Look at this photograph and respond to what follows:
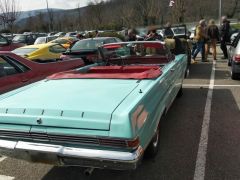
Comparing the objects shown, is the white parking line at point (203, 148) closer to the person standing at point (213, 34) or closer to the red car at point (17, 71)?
the red car at point (17, 71)

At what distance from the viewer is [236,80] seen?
9.32m

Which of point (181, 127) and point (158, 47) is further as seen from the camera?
point (158, 47)

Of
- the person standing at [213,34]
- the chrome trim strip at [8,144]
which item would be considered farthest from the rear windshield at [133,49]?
the person standing at [213,34]

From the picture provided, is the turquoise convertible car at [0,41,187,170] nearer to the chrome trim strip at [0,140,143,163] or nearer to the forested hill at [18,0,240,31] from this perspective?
the chrome trim strip at [0,140,143,163]

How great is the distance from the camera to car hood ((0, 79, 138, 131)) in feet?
10.5

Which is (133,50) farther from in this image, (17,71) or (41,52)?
(41,52)

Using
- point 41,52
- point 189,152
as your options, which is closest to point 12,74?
point 189,152

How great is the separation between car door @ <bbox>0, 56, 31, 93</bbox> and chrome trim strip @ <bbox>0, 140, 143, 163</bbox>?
2.24 meters

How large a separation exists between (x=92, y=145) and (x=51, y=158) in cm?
44

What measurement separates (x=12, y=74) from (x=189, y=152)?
10.9 ft

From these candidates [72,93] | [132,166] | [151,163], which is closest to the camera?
[132,166]

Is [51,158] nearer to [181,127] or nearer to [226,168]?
[226,168]

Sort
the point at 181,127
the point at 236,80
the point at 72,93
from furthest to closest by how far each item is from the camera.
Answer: the point at 236,80 < the point at 181,127 < the point at 72,93

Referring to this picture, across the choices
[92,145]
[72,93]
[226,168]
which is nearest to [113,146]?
[92,145]
